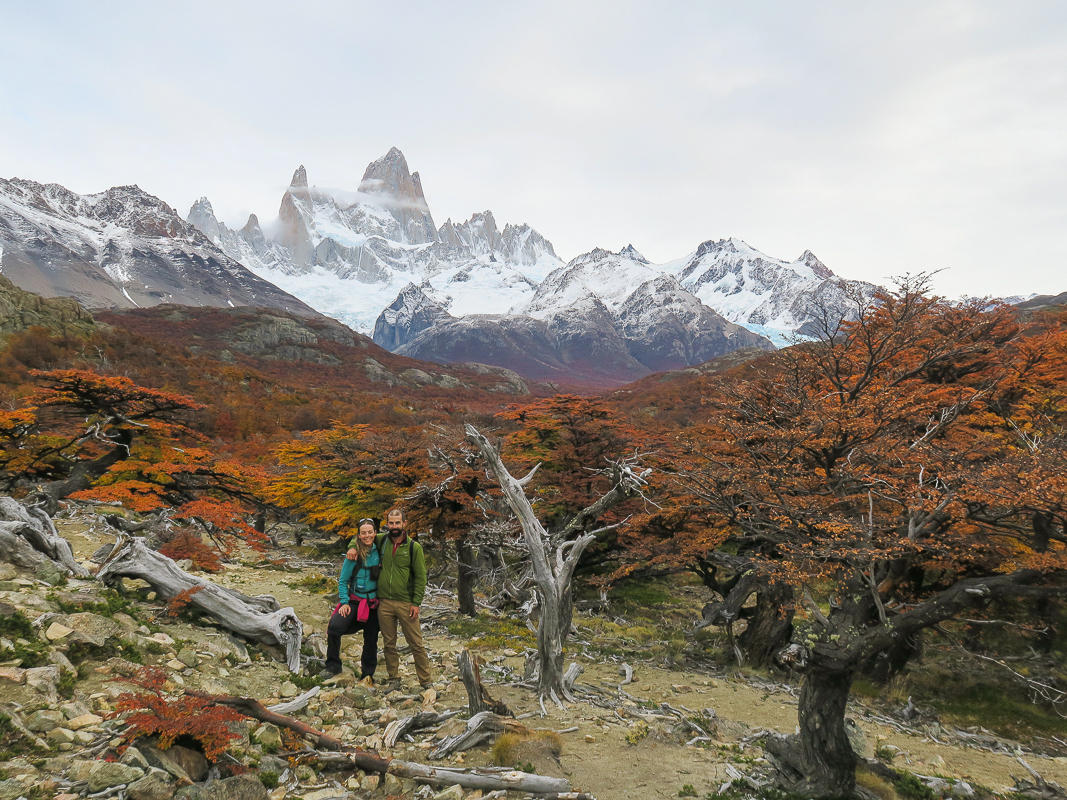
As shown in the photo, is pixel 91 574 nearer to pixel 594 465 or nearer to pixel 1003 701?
pixel 594 465

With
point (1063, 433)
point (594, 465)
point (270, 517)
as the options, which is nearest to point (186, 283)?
point (270, 517)

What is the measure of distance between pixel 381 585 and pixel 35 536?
592cm

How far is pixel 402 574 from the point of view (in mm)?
7301

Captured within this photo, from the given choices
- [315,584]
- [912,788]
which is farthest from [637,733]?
[315,584]

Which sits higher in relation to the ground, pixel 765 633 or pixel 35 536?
pixel 35 536

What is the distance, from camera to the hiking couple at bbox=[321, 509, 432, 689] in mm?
7230

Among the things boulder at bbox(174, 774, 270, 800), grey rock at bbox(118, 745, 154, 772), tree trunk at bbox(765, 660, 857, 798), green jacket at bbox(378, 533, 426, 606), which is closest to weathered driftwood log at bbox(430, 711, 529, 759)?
green jacket at bbox(378, 533, 426, 606)

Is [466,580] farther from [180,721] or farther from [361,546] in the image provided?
[180,721]

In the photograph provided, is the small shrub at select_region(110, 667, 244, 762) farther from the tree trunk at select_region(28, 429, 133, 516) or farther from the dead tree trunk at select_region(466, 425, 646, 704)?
the tree trunk at select_region(28, 429, 133, 516)

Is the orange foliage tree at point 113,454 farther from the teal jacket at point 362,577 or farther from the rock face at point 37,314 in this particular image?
Result: the rock face at point 37,314

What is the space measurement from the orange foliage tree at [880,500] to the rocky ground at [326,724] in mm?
1765

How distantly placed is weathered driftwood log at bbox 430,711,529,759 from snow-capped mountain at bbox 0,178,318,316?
166915mm

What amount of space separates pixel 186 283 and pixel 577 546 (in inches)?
8362

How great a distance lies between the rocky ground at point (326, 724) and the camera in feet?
13.4
